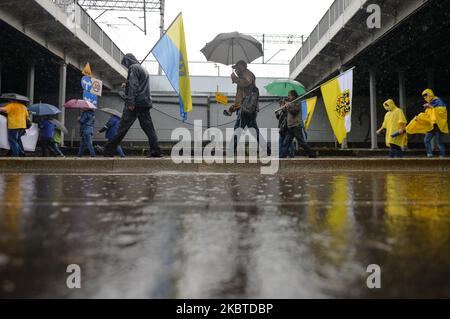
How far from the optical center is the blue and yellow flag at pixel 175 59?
7598mm

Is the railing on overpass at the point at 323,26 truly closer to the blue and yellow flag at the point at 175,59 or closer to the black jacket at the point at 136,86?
the blue and yellow flag at the point at 175,59

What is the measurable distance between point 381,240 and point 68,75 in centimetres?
2237

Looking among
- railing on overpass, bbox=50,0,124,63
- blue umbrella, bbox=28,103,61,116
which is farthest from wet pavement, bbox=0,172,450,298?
railing on overpass, bbox=50,0,124,63

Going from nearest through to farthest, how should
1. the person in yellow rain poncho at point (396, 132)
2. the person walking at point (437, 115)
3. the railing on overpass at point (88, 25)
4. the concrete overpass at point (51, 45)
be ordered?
the person in yellow rain poncho at point (396, 132) → the person walking at point (437, 115) → the concrete overpass at point (51, 45) → the railing on overpass at point (88, 25)

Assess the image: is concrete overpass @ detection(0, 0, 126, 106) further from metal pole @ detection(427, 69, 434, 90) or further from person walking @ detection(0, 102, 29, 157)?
metal pole @ detection(427, 69, 434, 90)

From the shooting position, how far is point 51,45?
15.2m

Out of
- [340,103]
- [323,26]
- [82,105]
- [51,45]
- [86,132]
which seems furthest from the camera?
[323,26]

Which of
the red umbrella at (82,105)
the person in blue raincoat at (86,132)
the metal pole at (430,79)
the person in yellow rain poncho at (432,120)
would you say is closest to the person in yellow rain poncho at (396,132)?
the person in yellow rain poncho at (432,120)

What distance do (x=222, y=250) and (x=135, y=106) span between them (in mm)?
5791

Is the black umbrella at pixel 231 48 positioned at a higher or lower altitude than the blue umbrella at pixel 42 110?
higher

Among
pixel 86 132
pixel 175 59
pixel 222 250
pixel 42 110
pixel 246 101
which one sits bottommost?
pixel 222 250

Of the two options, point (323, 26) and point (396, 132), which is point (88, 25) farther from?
point (396, 132)

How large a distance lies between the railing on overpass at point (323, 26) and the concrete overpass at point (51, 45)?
1041 centimetres

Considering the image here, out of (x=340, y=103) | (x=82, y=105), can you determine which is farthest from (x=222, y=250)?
(x=82, y=105)
